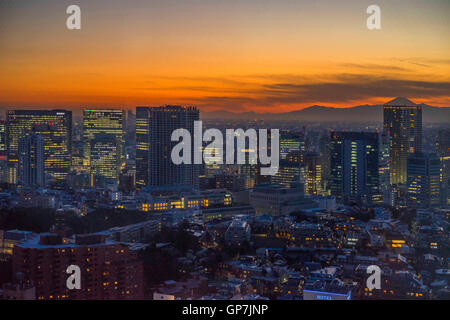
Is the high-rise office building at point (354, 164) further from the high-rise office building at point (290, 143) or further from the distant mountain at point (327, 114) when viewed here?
the distant mountain at point (327, 114)

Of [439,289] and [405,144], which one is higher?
[405,144]

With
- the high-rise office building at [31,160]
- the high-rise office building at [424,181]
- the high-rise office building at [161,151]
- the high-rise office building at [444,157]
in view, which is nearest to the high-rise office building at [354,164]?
the high-rise office building at [424,181]

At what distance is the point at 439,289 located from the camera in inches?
168

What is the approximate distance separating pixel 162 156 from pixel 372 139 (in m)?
4.35

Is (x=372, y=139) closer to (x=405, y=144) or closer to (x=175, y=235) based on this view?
(x=405, y=144)

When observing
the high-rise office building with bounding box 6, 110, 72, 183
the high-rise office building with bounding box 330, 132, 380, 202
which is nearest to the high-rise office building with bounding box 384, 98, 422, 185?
the high-rise office building with bounding box 330, 132, 380, 202

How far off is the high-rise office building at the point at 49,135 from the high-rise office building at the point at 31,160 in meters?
0.09

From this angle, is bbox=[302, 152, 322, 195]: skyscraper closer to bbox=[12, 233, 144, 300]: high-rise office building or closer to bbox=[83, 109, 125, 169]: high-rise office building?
bbox=[83, 109, 125, 169]: high-rise office building

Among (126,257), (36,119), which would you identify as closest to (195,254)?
(126,257)

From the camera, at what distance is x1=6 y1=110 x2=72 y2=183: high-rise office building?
11422 mm

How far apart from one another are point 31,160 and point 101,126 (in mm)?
2672

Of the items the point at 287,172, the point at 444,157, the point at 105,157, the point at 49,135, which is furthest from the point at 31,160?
the point at 444,157

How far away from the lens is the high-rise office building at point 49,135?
11422mm

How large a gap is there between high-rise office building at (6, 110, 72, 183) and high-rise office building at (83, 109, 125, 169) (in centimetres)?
43
